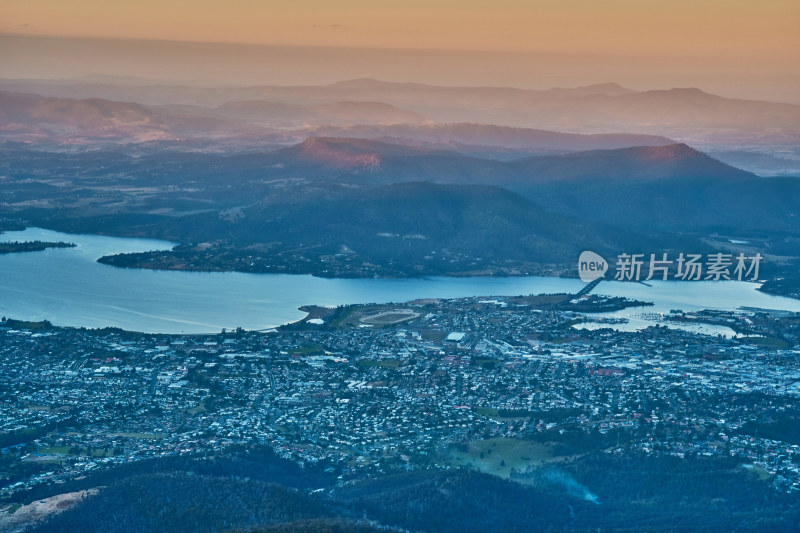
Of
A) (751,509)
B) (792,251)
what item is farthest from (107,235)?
(751,509)

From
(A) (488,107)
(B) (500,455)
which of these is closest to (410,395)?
(B) (500,455)

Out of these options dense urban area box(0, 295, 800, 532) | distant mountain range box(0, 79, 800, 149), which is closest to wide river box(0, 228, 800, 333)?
dense urban area box(0, 295, 800, 532)

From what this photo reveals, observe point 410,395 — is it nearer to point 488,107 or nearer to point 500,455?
point 500,455

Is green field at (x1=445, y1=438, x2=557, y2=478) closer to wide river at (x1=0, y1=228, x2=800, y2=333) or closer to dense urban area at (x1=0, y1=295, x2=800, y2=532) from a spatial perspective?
dense urban area at (x1=0, y1=295, x2=800, y2=532)

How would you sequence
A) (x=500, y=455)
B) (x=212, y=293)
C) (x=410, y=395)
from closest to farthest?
(x=500, y=455)
(x=410, y=395)
(x=212, y=293)

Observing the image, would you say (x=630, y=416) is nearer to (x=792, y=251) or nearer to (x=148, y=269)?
(x=148, y=269)

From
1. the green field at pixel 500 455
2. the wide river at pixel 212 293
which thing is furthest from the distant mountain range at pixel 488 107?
the green field at pixel 500 455

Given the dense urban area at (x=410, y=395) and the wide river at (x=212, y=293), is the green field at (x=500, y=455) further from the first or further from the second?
the wide river at (x=212, y=293)

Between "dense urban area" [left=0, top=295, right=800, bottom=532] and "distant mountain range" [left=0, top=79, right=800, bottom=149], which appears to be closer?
"dense urban area" [left=0, top=295, right=800, bottom=532]
